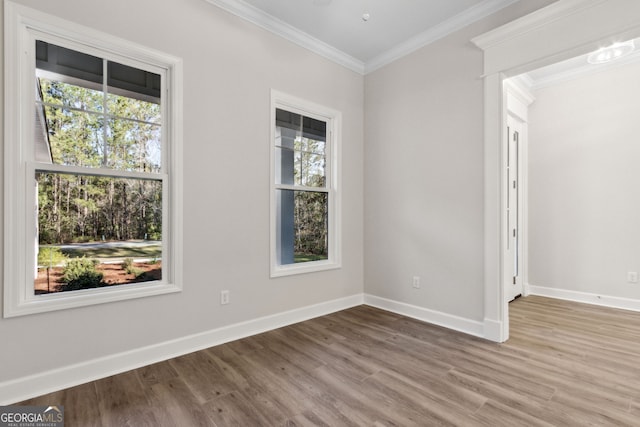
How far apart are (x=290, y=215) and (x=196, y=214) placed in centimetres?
108

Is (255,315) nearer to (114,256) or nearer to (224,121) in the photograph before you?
(114,256)

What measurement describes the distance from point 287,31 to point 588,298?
4.74 metres

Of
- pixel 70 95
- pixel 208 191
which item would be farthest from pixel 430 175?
pixel 70 95

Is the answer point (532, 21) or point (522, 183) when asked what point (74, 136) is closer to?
point (532, 21)

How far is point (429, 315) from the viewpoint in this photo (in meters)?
3.25

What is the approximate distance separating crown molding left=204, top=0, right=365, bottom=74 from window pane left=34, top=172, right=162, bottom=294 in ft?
5.62

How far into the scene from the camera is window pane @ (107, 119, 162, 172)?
228 cm

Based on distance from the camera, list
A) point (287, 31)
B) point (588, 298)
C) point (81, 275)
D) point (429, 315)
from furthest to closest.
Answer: point (588, 298) < point (429, 315) < point (287, 31) < point (81, 275)

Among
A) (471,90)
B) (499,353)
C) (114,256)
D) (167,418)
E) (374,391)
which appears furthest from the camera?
(471,90)

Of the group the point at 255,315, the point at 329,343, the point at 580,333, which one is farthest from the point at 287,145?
the point at 580,333

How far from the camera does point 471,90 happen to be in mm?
2938

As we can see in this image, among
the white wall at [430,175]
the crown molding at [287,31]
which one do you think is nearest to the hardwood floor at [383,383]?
the white wall at [430,175]

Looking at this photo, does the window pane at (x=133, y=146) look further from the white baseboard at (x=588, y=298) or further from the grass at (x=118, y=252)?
the white baseboard at (x=588, y=298)

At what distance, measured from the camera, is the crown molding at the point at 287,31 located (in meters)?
2.76
